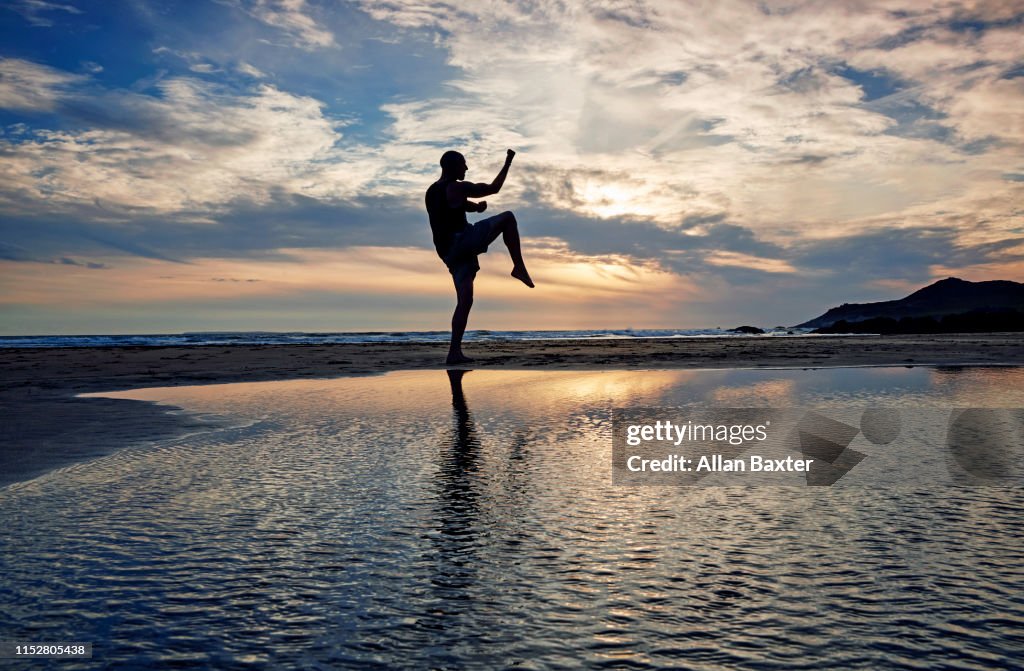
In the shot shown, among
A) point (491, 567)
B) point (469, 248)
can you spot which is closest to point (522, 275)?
point (469, 248)

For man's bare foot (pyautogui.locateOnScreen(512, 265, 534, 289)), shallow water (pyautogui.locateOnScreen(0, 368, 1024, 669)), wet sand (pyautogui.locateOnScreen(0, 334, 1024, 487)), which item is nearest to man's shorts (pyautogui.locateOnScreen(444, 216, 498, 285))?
man's bare foot (pyautogui.locateOnScreen(512, 265, 534, 289))

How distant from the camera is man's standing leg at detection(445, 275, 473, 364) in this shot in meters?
15.5

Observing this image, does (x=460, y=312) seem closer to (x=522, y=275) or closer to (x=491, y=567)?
(x=522, y=275)

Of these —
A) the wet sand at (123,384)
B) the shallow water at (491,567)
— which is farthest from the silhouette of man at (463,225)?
the shallow water at (491,567)

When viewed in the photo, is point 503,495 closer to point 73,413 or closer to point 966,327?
point 73,413

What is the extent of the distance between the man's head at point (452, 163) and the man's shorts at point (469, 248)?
112 centimetres

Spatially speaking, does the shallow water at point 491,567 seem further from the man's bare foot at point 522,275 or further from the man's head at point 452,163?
the man's head at point 452,163

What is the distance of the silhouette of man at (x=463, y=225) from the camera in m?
14.7

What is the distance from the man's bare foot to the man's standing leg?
1047mm

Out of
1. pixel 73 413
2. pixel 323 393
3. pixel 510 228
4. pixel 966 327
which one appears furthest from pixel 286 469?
pixel 966 327

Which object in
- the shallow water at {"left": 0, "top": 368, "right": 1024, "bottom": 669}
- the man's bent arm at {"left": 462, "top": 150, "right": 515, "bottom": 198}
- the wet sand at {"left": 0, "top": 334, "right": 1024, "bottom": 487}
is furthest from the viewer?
the man's bent arm at {"left": 462, "top": 150, "right": 515, "bottom": 198}

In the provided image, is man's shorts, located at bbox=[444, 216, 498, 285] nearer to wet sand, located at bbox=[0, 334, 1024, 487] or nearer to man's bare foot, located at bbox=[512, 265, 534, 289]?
man's bare foot, located at bbox=[512, 265, 534, 289]

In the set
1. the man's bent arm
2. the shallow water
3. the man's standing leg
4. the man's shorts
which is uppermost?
the man's bent arm

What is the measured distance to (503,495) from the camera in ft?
12.1
